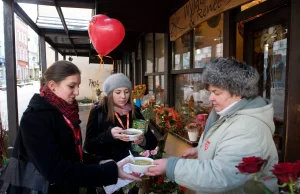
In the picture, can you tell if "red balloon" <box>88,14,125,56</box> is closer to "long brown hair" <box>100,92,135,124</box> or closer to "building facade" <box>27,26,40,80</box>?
"long brown hair" <box>100,92,135,124</box>

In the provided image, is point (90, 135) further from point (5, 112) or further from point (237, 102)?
point (5, 112)

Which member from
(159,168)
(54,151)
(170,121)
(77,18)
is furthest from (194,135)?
(77,18)

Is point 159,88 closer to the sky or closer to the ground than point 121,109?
closer to the sky

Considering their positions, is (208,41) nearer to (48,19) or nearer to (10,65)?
(10,65)

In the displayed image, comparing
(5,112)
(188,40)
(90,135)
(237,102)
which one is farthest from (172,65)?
(237,102)

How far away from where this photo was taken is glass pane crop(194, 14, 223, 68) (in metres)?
3.02

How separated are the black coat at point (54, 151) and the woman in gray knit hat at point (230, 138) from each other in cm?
35

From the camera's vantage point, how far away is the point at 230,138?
111 centimetres

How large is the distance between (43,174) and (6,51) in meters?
3.08

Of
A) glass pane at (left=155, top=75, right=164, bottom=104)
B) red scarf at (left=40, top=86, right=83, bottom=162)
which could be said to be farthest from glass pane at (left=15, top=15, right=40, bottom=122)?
red scarf at (left=40, top=86, right=83, bottom=162)

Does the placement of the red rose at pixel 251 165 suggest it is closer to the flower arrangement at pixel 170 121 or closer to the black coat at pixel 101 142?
the black coat at pixel 101 142

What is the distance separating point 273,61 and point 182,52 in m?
1.99

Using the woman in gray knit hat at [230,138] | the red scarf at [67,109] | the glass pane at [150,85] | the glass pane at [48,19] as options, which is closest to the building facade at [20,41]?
the glass pane at [48,19]

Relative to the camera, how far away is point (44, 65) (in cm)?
686
